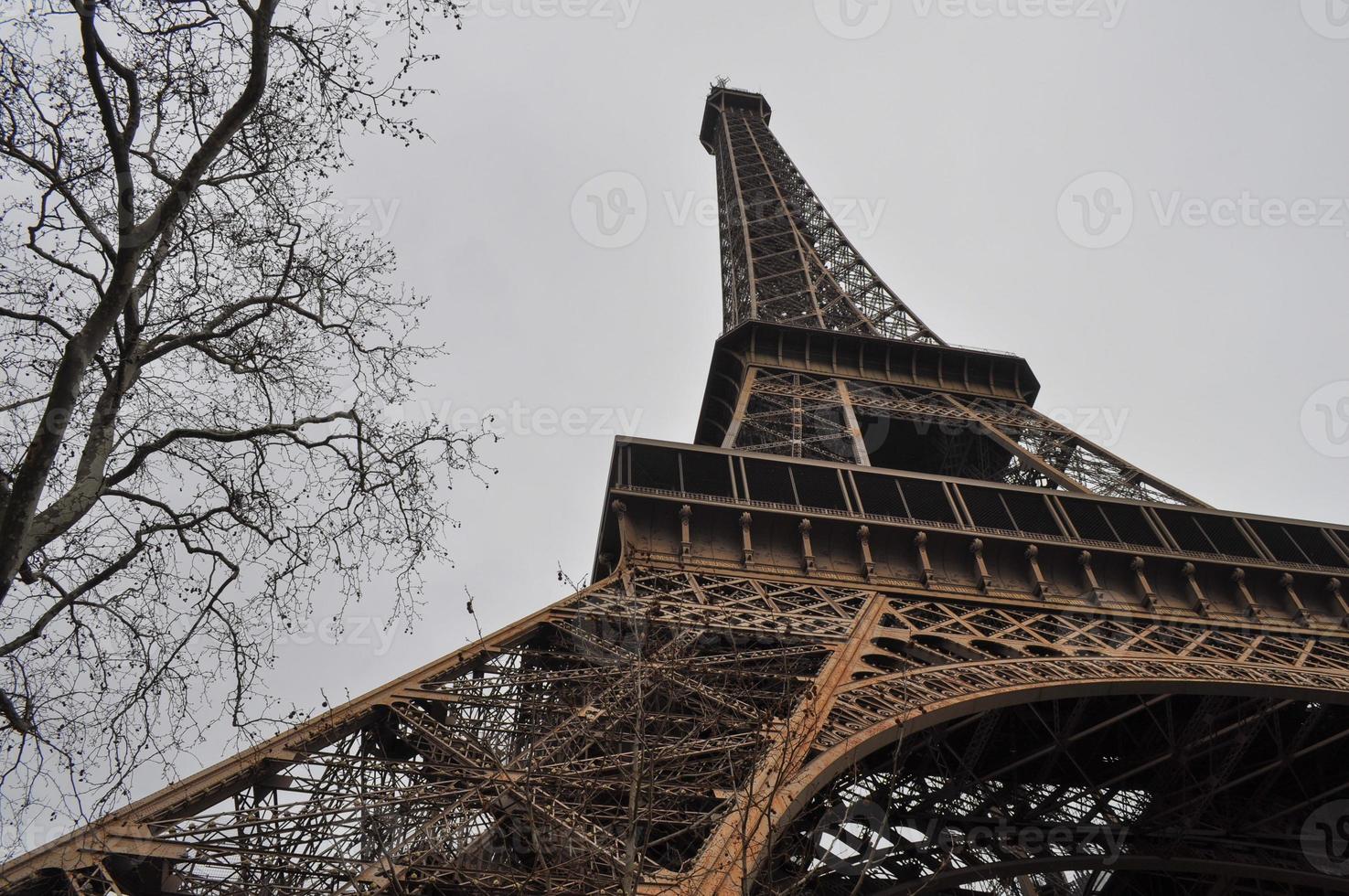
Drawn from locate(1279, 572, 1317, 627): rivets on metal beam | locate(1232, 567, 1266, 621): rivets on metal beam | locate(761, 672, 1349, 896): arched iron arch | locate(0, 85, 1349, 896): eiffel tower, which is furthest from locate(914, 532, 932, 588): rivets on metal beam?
locate(1279, 572, 1317, 627): rivets on metal beam

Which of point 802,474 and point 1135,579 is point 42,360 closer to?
point 802,474

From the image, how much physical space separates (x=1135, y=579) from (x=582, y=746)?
1379 centimetres

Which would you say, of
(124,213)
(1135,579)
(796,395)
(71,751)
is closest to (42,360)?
(124,213)

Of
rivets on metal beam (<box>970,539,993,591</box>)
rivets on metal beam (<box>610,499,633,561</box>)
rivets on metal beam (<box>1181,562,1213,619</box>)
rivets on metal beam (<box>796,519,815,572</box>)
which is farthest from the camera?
rivets on metal beam (<box>1181,562,1213,619</box>)

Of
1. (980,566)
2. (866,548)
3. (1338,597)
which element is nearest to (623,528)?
(866,548)

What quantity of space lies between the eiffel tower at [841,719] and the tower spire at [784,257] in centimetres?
1161

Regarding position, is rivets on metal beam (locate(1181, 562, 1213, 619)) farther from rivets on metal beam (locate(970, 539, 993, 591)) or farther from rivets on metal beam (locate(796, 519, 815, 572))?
rivets on metal beam (locate(796, 519, 815, 572))

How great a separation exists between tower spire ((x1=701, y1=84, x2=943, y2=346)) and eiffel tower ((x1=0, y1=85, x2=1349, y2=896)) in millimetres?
11613

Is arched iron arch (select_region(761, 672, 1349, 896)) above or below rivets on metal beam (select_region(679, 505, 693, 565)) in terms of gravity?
below

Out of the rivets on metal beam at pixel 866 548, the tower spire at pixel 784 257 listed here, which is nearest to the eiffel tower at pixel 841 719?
the rivets on metal beam at pixel 866 548

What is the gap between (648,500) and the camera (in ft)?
67.2

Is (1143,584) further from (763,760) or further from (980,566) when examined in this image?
(763,760)

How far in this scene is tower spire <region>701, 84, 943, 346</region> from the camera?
42.0 metres

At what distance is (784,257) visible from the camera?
161 ft
